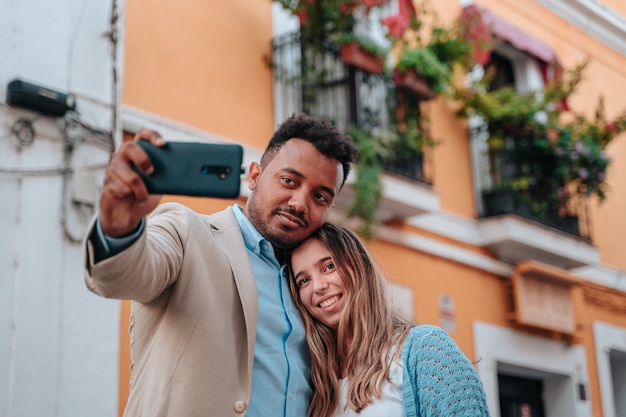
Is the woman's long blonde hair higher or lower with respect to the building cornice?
lower

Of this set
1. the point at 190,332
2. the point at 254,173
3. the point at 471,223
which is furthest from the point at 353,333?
the point at 471,223

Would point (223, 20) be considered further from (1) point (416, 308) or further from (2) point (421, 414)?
(2) point (421, 414)

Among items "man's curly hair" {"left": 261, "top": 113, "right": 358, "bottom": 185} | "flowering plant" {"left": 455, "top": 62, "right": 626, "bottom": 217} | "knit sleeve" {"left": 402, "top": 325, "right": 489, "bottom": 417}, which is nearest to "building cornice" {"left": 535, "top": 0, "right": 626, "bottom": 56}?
"flowering plant" {"left": 455, "top": 62, "right": 626, "bottom": 217}

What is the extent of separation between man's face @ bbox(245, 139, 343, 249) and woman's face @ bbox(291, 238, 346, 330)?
0.13 meters

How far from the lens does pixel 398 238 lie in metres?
8.44

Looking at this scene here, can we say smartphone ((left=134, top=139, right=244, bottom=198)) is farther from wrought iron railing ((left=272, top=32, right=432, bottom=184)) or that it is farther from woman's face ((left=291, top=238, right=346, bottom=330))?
wrought iron railing ((left=272, top=32, right=432, bottom=184))

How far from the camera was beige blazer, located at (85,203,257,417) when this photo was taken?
2482 mm

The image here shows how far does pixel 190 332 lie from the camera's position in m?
2.51

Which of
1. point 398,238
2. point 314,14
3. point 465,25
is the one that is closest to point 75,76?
point 314,14

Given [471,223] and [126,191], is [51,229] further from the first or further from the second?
[471,223]

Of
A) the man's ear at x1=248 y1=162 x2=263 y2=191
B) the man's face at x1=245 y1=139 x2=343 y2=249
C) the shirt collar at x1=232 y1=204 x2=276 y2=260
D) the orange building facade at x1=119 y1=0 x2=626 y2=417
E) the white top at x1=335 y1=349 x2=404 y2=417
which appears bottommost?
the white top at x1=335 y1=349 x2=404 y2=417

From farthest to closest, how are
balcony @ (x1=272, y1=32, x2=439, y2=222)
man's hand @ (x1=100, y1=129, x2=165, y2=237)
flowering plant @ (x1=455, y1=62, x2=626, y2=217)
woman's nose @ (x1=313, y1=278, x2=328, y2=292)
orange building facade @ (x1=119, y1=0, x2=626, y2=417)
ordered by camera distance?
flowering plant @ (x1=455, y1=62, x2=626, y2=217), balcony @ (x1=272, y1=32, x2=439, y2=222), orange building facade @ (x1=119, y1=0, x2=626, y2=417), woman's nose @ (x1=313, y1=278, x2=328, y2=292), man's hand @ (x1=100, y1=129, x2=165, y2=237)

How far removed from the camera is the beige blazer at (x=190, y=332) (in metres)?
2.48

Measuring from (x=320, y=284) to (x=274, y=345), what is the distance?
1.37 ft
